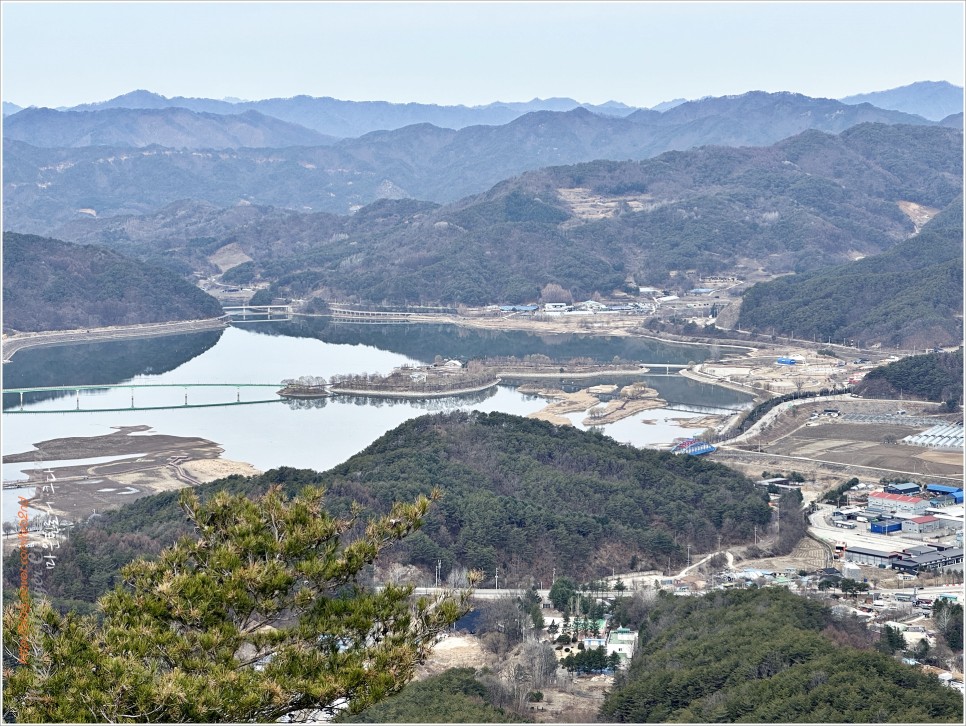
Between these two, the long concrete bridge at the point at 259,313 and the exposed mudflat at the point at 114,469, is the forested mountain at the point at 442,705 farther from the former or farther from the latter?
the long concrete bridge at the point at 259,313

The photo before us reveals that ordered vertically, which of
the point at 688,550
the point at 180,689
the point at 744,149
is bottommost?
the point at 688,550

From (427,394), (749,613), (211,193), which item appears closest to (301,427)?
(427,394)

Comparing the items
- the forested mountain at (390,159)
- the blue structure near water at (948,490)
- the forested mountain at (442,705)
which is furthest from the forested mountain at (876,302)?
the forested mountain at (390,159)

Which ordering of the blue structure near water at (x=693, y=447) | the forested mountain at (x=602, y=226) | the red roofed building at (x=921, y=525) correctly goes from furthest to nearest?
the forested mountain at (x=602, y=226) → the blue structure near water at (x=693, y=447) → the red roofed building at (x=921, y=525)

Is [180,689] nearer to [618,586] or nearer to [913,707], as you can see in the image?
[913,707]

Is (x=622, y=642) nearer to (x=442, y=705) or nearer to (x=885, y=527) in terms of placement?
(x=442, y=705)

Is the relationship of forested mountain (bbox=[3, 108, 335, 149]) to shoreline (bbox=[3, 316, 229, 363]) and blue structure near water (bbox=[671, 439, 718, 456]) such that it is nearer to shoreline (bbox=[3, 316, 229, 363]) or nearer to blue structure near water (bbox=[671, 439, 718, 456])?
shoreline (bbox=[3, 316, 229, 363])

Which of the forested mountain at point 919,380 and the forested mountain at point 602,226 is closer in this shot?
the forested mountain at point 919,380
